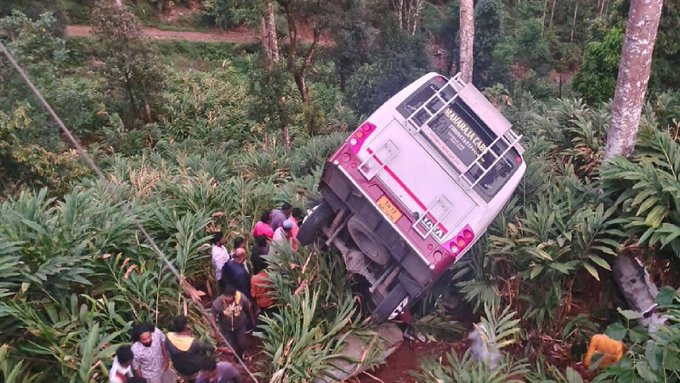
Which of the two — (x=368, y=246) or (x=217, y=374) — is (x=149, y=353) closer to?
(x=217, y=374)

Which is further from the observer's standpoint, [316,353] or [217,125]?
[217,125]

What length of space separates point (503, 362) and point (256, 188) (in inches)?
183

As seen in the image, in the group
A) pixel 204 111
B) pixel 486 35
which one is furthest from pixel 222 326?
pixel 486 35

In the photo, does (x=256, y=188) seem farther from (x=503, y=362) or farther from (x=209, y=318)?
(x=503, y=362)

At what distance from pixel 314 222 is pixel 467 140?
206cm

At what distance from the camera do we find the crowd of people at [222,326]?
4.81m

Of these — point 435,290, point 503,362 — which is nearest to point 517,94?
point 435,290

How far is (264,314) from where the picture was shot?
246 inches

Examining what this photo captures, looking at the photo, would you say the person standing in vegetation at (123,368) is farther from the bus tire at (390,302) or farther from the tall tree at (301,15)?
the tall tree at (301,15)

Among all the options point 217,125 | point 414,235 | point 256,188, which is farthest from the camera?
point 217,125

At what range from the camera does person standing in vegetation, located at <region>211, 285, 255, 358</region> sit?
572 cm

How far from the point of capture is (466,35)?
12.1m

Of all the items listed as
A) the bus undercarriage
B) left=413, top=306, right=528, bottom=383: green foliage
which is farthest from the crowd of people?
left=413, top=306, right=528, bottom=383: green foliage

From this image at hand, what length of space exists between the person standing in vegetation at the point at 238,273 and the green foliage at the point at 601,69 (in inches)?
499
